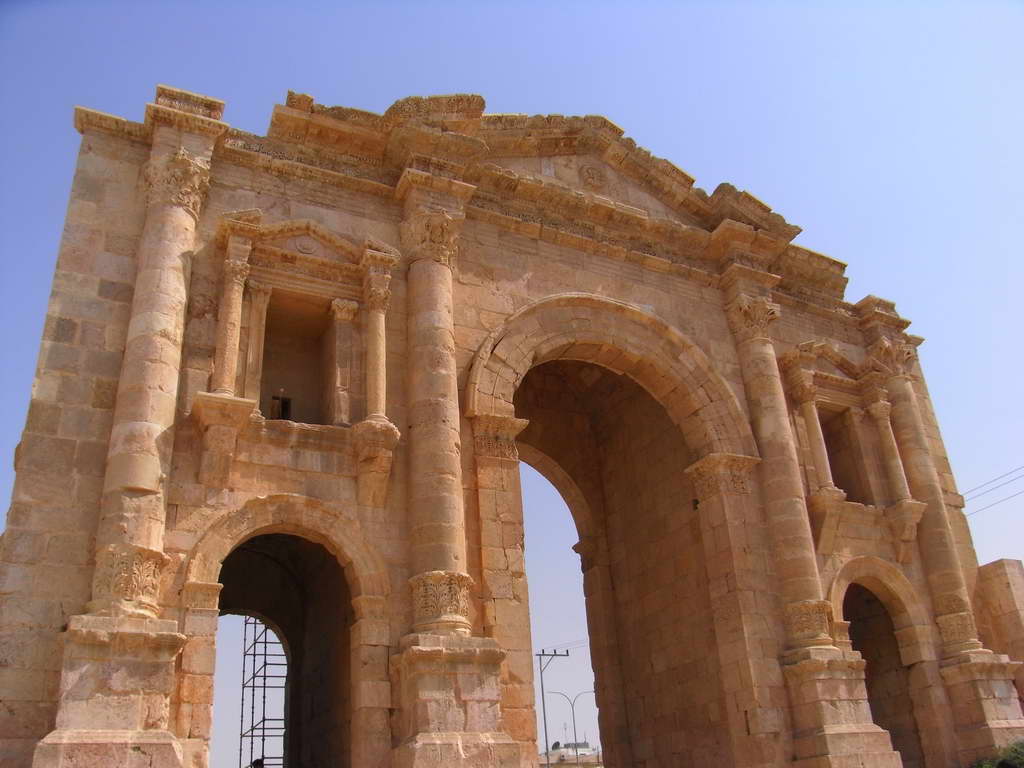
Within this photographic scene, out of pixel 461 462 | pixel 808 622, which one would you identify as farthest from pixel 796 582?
pixel 461 462

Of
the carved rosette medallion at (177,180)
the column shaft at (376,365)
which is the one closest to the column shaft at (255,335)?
the carved rosette medallion at (177,180)

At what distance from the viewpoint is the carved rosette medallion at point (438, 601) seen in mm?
10688

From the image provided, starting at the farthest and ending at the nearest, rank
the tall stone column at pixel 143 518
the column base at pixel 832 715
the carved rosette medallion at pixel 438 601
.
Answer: the column base at pixel 832 715, the carved rosette medallion at pixel 438 601, the tall stone column at pixel 143 518

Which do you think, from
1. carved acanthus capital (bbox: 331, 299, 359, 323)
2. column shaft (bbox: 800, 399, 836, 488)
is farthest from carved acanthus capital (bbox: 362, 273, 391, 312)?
column shaft (bbox: 800, 399, 836, 488)

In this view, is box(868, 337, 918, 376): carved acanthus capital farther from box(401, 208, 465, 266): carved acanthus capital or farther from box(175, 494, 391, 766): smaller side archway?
box(175, 494, 391, 766): smaller side archway

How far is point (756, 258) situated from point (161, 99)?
10451 mm

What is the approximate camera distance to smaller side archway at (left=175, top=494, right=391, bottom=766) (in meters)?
9.59

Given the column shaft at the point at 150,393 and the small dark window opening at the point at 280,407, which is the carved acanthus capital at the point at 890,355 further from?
the column shaft at the point at 150,393

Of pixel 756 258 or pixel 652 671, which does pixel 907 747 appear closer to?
pixel 652 671

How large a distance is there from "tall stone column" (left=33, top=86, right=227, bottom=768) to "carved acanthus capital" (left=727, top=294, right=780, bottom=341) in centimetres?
904

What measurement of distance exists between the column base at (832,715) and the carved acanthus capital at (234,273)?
30.8ft

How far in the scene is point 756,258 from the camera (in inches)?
661

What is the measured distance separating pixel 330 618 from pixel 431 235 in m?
5.76

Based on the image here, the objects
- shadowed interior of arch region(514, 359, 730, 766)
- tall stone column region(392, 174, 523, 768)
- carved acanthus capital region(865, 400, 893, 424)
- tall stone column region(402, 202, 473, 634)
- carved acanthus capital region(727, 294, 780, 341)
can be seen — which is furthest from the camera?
carved acanthus capital region(865, 400, 893, 424)
